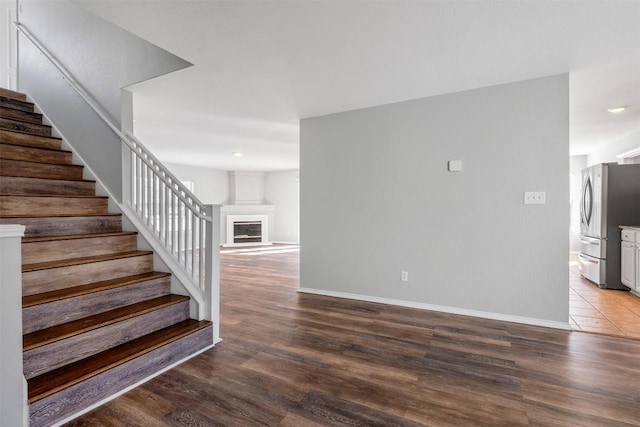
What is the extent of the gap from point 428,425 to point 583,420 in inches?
33.2

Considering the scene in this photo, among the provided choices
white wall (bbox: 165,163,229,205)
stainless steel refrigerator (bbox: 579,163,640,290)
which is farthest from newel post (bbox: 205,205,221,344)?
white wall (bbox: 165,163,229,205)

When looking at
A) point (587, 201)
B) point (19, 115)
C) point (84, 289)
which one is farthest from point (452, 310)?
point (19, 115)

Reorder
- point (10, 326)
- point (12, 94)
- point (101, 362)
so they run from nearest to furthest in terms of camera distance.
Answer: point (10, 326) → point (101, 362) → point (12, 94)

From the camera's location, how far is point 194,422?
165 cm

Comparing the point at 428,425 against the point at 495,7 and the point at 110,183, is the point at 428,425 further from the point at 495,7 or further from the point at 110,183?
the point at 110,183

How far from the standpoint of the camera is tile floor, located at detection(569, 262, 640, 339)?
9.51ft

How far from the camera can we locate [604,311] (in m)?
3.38

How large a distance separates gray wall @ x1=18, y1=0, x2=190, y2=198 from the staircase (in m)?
0.32

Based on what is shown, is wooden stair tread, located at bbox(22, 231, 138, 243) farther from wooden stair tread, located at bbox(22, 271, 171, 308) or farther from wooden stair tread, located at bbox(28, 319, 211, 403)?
wooden stair tread, located at bbox(28, 319, 211, 403)

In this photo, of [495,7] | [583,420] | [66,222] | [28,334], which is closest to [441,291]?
[583,420]

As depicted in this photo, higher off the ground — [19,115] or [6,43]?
[6,43]

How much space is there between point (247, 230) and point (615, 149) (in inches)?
346

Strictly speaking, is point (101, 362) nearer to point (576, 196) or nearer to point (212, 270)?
point (212, 270)

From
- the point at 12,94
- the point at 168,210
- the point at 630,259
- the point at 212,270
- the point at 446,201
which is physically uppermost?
the point at 12,94
